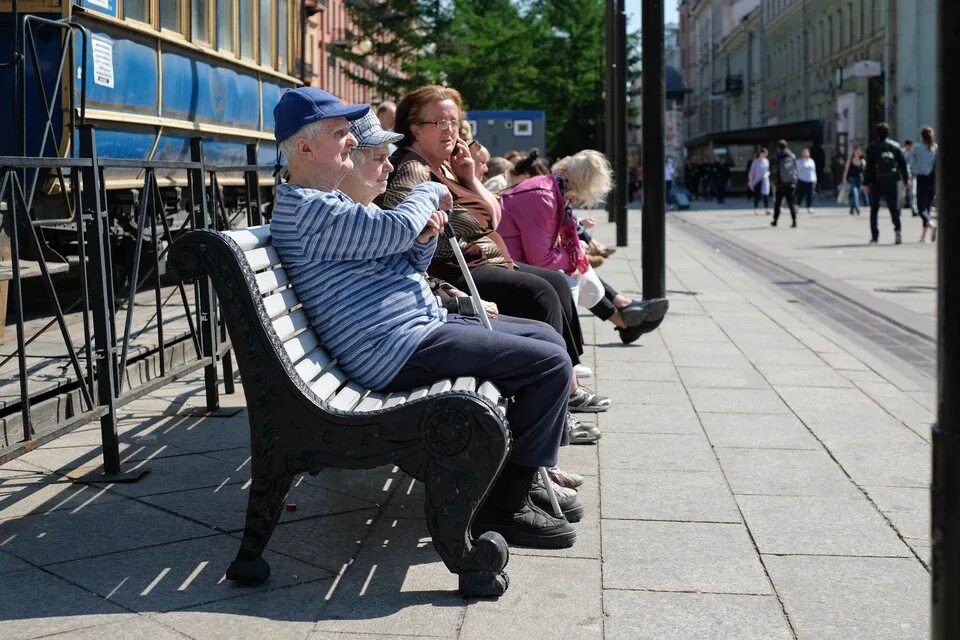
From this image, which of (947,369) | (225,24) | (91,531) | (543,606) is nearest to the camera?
(947,369)

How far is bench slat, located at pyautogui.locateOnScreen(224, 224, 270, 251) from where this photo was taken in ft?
13.1

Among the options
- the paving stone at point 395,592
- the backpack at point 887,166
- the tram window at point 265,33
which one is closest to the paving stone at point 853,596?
the paving stone at point 395,592

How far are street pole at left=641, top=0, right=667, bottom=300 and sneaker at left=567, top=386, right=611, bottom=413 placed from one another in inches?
155

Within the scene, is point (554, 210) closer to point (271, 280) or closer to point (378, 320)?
point (378, 320)

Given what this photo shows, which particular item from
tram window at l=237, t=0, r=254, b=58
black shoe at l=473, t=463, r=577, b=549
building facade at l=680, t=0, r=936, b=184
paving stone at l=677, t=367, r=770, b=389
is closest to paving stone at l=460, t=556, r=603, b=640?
black shoe at l=473, t=463, r=577, b=549

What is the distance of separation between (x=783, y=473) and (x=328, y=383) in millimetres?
2220

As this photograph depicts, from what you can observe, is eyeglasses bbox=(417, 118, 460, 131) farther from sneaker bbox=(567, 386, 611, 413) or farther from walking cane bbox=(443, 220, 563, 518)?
sneaker bbox=(567, 386, 611, 413)

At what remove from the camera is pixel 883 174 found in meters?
23.2

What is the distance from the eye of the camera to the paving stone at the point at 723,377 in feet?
25.7

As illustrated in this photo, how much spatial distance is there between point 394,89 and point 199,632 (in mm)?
47172

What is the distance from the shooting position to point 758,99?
85562 mm

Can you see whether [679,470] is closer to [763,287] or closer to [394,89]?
[763,287]

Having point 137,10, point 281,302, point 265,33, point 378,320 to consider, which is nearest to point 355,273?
point 378,320

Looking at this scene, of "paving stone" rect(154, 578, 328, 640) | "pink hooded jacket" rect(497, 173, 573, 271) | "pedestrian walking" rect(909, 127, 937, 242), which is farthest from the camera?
→ "pedestrian walking" rect(909, 127, 937, 242)
